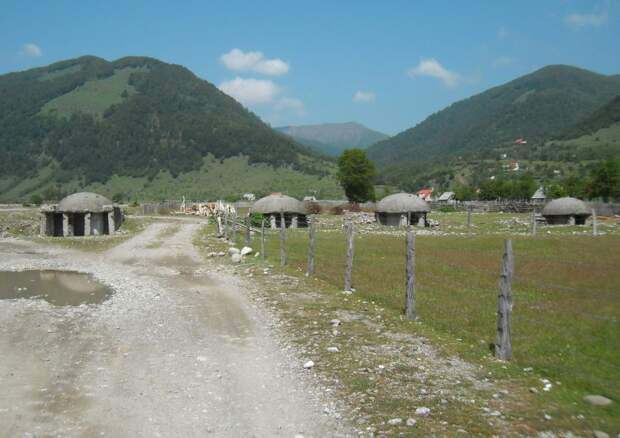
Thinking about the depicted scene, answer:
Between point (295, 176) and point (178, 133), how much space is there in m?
44.7

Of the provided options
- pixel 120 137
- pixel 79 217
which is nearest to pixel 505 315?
pixel 79 217

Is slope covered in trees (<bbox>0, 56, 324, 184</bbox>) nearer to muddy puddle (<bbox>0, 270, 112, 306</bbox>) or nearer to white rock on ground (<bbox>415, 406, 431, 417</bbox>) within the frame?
muddy puddle (<bbox>0, 270, 112, 306</bbox>)

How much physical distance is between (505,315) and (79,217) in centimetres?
3662

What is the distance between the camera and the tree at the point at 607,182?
262 ft

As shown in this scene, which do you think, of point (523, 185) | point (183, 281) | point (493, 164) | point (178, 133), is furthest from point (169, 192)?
point (183, 281)

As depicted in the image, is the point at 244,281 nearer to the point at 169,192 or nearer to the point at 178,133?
the point at 169,192

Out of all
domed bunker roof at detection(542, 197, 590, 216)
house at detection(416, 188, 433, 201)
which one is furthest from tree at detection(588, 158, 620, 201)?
house at detection(416, 188, 433, 201)

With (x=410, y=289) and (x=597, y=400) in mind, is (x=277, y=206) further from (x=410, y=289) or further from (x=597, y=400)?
(x=597, y=400)

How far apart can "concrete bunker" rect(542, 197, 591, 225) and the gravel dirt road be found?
147 feet

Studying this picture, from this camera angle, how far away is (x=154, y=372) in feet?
27.6

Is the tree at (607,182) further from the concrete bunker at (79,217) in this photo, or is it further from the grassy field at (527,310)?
the concrete bunker at (79,217)

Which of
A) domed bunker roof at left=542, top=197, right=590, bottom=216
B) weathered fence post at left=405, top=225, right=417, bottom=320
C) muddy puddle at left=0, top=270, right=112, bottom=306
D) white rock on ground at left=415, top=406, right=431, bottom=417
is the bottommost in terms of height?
muddy puddle at left=0, top=270, right=112, bottom=306

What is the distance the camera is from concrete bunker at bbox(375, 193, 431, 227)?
51600 mm

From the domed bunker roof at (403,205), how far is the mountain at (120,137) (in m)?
75.0
